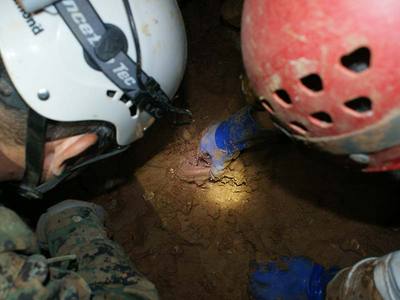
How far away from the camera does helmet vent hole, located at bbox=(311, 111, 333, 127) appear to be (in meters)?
1.40

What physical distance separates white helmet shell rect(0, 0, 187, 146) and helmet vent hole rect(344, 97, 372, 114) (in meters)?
0.91

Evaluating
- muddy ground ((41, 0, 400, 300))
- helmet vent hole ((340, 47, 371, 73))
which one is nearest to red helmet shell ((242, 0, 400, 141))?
helmet vent hole ((340, 47, 371, 73))

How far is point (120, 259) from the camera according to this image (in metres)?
2.23

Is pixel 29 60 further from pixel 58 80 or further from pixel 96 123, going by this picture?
pixel 96 123

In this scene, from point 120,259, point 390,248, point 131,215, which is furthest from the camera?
point 131,215

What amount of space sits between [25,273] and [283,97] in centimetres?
119

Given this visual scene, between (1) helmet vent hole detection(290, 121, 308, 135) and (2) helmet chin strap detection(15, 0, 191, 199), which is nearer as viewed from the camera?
(1) helmet vent hole detection(290, 121, 308, 135)

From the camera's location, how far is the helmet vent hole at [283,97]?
1.44 m

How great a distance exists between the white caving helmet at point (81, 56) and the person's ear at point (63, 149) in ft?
0.19

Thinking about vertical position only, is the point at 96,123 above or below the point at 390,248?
above

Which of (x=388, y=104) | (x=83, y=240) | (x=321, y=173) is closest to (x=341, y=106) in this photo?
(x=388, y=104)

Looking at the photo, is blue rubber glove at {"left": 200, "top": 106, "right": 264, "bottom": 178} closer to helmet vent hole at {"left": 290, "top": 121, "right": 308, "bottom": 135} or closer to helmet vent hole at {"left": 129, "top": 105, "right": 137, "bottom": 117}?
helmet vent hole at {"left": 129, "top": 105, "right": 137, "bottom": 117}

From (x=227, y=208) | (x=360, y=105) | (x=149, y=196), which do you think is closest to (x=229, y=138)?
(x=227, y=208)

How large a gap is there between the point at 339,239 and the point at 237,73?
158 centimetres
